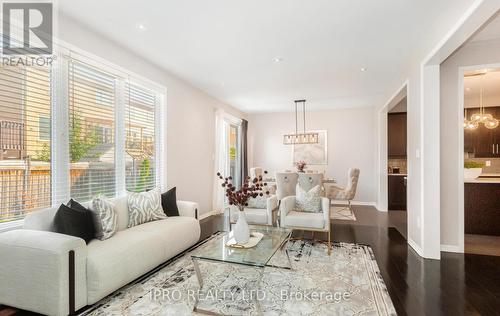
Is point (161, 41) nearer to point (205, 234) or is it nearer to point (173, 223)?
point (173, 223)

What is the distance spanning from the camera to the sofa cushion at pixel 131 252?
212 centimetres

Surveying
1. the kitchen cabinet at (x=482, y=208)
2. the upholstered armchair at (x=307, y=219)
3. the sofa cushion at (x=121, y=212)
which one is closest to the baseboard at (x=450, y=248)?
the kitchen cabinet at (x=482, y=208)

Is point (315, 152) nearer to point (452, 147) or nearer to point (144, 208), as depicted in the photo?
point (452, 147)

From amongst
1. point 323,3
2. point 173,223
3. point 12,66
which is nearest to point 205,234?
point 173,223

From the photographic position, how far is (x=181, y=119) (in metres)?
4.63

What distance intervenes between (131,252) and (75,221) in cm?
59

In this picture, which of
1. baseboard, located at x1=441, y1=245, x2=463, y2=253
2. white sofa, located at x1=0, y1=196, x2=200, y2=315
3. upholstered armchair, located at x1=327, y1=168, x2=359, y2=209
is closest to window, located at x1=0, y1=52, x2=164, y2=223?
white sofa, located at x1=0, y1=196, x2=200, y2=315

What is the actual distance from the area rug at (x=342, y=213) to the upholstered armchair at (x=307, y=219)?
1.86m

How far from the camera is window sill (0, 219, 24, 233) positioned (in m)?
2.25

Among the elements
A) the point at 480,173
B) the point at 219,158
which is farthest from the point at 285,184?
the point at 480,173

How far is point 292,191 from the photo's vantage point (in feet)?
15.6

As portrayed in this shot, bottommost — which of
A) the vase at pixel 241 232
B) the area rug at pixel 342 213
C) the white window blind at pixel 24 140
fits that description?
the area rug at pixel 342 213

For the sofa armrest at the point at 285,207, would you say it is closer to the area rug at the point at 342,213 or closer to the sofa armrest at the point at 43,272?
the area rug at the point at 342,213

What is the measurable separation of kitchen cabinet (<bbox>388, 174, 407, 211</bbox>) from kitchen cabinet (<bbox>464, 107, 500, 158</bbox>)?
158 centimetres
